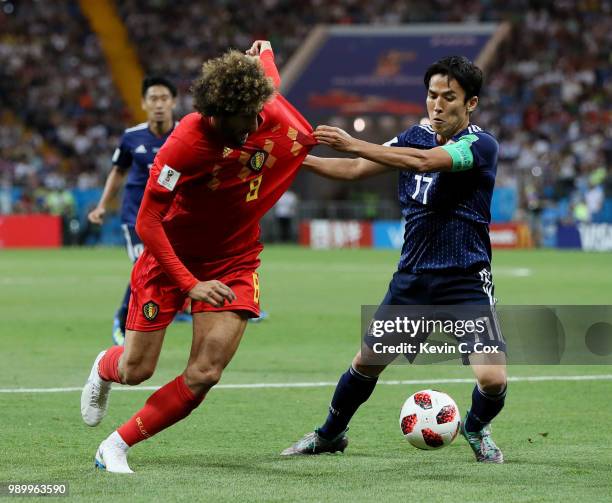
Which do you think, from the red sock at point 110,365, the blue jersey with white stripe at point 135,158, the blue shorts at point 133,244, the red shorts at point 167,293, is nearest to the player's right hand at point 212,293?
the red shorts at point 167,293

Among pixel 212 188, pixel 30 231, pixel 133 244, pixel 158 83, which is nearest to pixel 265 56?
pixel 212 188

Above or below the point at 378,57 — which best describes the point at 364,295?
below

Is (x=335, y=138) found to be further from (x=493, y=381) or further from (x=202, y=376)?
(x=493, y=381)

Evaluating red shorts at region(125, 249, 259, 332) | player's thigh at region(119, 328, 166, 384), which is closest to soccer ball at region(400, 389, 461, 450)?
red shorts at region(125, 249, 259, 332)

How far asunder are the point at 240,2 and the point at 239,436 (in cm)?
3541

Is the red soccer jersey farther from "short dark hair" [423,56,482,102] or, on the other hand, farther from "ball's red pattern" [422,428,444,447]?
"ball's red pattern" [422,428,444,447]

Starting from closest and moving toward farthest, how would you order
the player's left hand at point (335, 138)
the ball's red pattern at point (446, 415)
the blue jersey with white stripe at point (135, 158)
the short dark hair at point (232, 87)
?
the short dark hair at point (232, 87) → the player's left hand at point (335, 138) → the ball's red pattern at point (446, 415) → the blue jersey with white stripe at point (135, 158)

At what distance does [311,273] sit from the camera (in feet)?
74.6

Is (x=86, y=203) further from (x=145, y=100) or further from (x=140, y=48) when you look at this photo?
(x=145, y=100)

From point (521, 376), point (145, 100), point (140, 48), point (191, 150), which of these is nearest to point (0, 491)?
point (191, 150)

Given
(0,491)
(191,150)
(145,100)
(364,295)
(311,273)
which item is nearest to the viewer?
(0,491)

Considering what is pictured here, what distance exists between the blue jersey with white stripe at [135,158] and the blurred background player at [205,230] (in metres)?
5.07

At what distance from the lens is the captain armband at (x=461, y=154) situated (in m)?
6.07

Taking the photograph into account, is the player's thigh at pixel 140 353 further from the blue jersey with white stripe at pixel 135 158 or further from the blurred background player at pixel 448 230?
the blue jersey with white stripe at pixel 135 158
